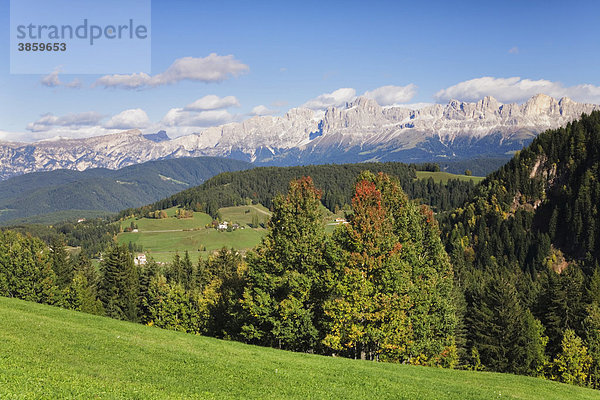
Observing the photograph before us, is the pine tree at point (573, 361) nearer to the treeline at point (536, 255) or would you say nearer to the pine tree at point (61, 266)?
the treeline at point (536, 255)

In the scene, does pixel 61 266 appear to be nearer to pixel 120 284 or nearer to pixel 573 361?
pixel 120 284

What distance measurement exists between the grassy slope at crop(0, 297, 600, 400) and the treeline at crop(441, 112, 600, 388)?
24221 mm

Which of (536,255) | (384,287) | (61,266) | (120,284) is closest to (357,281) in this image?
(384,287)

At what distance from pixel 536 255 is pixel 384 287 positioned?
156m

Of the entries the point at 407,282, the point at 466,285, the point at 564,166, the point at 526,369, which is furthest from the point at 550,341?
the point at 564,166

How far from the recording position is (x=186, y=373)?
26266 millimetres

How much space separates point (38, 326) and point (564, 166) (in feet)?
679

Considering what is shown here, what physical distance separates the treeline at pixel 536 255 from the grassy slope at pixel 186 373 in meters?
24.2

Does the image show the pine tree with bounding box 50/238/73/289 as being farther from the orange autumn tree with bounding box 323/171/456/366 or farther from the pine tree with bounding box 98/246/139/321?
the orange autumn tree with bounding box 323/171/456/366

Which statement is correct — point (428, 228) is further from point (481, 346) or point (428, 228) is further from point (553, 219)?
point (553, 219)

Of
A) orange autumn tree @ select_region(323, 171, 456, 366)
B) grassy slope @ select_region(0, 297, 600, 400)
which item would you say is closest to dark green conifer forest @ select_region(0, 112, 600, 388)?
orange autumn tree @ select_region(323, 171, 456, 366)

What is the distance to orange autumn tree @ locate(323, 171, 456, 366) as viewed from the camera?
37281 mm

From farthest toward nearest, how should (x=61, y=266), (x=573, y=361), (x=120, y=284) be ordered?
1. (x=61, y=266)
2. (x=120, y=284)
3. (x=573, y=361)

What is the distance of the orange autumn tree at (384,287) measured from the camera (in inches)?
1468
